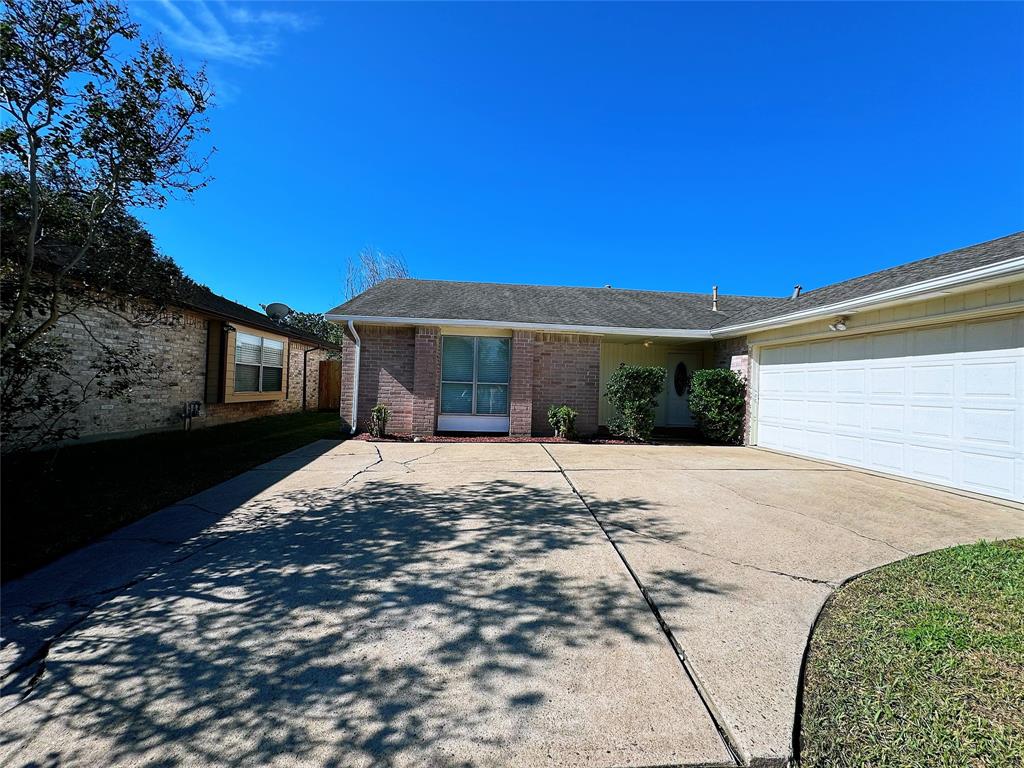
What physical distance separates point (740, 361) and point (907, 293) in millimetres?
4111

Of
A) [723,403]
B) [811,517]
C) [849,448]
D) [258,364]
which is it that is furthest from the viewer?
[258,364]

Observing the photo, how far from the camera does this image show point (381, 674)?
208 centimetres

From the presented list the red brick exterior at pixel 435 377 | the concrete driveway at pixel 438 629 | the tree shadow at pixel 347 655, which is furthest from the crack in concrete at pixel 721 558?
the red brick exterior at pixel 435 377

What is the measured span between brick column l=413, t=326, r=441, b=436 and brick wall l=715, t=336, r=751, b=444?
24.4 feet

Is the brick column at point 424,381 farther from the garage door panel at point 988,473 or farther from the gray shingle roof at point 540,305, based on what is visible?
the garage door panel at point 988,473

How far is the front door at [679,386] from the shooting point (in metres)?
12.2

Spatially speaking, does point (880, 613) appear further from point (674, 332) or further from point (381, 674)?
point (674, 332)

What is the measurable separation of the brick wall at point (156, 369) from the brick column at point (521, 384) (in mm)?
6571

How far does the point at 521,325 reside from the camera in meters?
9.95

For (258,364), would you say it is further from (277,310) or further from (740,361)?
(740,361)

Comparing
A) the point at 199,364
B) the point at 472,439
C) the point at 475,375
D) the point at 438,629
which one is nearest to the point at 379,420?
the point at 472,439

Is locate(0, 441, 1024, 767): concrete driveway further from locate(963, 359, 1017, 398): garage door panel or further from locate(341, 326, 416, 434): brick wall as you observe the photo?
locate(341, 326, 416, 434): brick wall

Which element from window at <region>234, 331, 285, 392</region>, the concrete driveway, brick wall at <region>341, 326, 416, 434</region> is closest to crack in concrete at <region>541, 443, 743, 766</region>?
the concrete driveway

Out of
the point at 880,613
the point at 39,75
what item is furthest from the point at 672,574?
the point at 39,75
